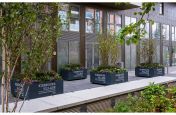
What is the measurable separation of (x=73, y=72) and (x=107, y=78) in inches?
135

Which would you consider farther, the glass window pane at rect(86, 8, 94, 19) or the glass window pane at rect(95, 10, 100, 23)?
the glass window pane at rect(95, 10, 100, 23)

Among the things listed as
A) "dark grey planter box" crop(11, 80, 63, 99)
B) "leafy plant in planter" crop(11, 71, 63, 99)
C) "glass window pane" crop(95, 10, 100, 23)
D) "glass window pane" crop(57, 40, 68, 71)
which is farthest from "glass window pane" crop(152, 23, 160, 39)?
"dark grey planter box" crop(11, 80, 63, 99)

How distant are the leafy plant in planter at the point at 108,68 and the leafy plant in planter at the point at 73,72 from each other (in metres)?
2.17

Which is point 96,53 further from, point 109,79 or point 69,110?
point 69,110

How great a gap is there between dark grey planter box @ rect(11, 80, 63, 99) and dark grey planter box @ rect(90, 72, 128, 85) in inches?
126

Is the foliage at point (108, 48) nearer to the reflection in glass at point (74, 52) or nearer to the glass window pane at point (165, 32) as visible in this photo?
the reflection in glass at point (74, 52)

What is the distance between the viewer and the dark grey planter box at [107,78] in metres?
12.4

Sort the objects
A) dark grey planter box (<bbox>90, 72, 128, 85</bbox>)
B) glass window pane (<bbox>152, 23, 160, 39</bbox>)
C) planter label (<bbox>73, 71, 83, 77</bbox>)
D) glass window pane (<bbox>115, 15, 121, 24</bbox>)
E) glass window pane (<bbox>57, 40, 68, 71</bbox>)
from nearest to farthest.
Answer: dark grey planter box (<bbox>90, 72, 128, 85</bbox>)
planter label (<bbox>73, 71, 83, 77</bbox>)
glass window pane (<bbox>57, 40, 68, 71</bbox>)
glass window pane (<bbox>115, 15, 121, 24</bbox>)
glass window pane (<bbox>152, 23, 160, 39</bbox>)

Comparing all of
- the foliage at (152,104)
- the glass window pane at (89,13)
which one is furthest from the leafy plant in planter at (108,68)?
the foliage at (152,104)

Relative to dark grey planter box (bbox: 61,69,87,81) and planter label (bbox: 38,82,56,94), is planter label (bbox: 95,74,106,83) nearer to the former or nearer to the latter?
dark grey planter box (bbox: 61,69,87,81)

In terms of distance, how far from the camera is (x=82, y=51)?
18.7 m

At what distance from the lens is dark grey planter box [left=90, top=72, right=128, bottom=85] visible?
40.8 feet

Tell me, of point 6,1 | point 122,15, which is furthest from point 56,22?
point 122,15

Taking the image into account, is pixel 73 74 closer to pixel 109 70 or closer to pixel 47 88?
pixel 109 70
